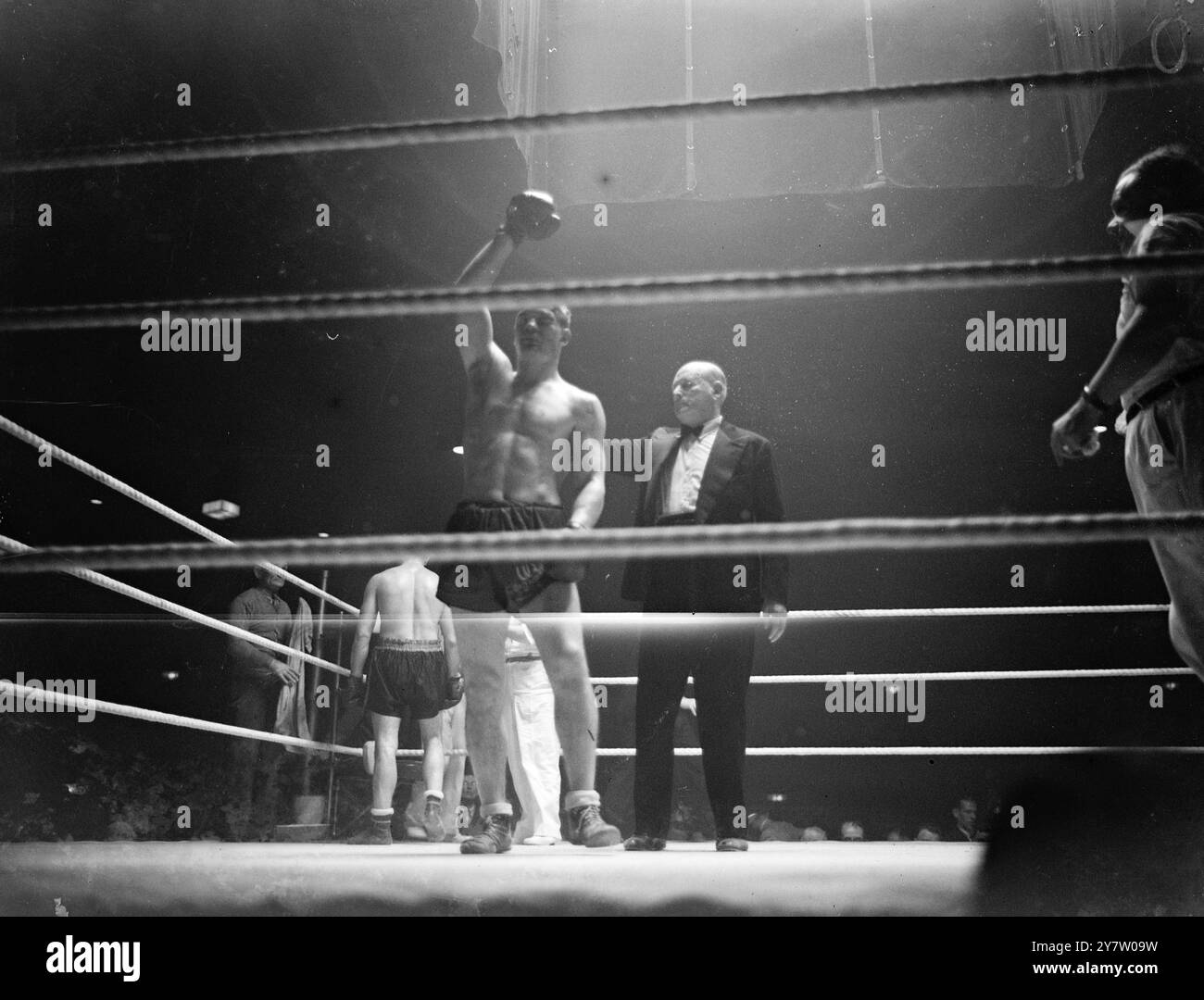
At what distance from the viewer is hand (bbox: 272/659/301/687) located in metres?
1.78

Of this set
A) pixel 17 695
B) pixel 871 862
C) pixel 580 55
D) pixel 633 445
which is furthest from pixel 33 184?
pixel 871 862

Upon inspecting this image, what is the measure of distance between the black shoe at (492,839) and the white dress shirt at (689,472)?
0.60 m

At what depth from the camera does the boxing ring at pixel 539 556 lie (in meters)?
0.91

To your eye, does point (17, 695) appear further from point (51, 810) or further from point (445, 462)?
point (445, 462)

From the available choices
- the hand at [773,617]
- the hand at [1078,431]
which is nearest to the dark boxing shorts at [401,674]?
the hand at [773,617]

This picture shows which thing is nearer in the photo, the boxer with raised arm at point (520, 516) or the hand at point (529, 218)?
the boxer with raised arm at point (520, 516)

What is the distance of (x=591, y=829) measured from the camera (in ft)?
4.89

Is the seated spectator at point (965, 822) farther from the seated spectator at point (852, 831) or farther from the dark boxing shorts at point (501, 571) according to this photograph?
the dark boxing shorts at point (501, 571)

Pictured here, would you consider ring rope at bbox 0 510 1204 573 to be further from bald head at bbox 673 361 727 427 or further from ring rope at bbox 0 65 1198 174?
bald head at bbox 673 361 727 427

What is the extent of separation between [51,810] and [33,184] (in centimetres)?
120

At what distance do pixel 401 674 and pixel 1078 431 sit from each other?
1225mm

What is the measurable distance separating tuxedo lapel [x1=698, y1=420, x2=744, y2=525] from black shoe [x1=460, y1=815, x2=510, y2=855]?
608 millimetres

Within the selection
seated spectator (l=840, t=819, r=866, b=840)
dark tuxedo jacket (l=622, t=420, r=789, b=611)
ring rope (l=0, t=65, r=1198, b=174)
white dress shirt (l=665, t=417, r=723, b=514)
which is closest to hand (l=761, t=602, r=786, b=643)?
dark tuxedo jacket (l=622, t=420, r=789, b=611)

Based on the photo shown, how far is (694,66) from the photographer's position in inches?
79.8
